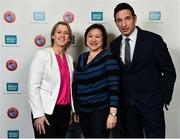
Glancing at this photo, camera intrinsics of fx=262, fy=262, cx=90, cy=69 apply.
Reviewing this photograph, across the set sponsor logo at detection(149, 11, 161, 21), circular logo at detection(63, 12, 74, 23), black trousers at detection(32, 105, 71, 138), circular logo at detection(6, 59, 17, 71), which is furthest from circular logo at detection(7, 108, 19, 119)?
sponsor logo at detection(149, 11, 161, 21)

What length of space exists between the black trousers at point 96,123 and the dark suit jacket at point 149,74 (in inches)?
9.4

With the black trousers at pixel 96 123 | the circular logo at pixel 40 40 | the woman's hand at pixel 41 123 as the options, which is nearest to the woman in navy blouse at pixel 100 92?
the black trousers at pixel 96 123

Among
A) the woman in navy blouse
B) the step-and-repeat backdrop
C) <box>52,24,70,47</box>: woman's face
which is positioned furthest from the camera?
the step-and-repeat backdrop

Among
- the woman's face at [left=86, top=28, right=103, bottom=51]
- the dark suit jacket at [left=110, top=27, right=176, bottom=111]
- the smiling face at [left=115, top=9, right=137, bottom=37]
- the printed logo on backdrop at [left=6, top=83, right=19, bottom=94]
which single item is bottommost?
the printed logo on backdrop at [left=6, top=83, right=19, bottom=94]

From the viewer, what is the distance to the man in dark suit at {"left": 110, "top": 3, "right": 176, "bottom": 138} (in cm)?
175

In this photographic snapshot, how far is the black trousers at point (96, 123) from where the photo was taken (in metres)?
1.72

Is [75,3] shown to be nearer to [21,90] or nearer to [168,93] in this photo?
[21,90]

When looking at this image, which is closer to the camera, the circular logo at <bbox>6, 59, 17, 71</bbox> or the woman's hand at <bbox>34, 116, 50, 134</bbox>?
the woman's hand at <bbox>34, 116, 50, 134</bbox>

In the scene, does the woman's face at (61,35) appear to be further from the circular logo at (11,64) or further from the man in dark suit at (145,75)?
the circular logo at (11,64)

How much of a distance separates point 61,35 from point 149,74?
0.66m

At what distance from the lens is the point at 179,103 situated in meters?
2.28

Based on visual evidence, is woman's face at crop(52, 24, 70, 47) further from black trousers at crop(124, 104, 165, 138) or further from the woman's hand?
black trousers at crop(124, 104, 165, 138)

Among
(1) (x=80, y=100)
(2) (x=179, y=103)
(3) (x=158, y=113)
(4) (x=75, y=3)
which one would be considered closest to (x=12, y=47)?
(4) (x=75, y=3)

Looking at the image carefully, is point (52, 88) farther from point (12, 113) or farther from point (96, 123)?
point (12, 113)
